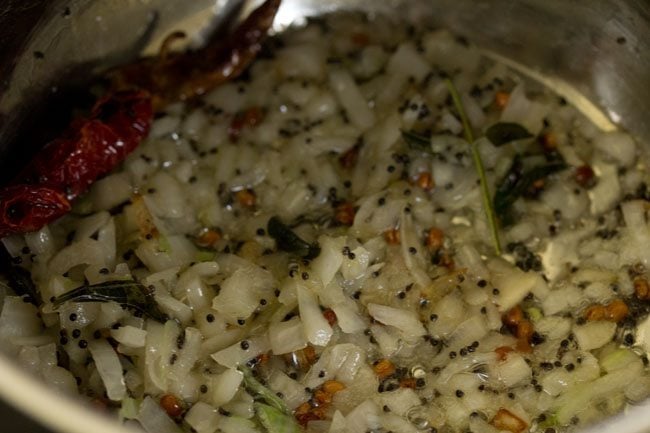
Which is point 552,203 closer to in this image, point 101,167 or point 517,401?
point 517,401

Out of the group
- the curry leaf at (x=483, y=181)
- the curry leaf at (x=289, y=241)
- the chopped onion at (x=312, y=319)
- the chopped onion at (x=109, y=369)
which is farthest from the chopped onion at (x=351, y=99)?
the chopped onion at (x=109, y=369)

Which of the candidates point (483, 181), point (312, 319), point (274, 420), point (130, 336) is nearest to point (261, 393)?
point (274, 420)

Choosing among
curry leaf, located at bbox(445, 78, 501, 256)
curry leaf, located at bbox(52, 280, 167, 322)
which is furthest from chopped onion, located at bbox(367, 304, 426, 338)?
curry leaf, located at bbox(52, 280, 167, 322)

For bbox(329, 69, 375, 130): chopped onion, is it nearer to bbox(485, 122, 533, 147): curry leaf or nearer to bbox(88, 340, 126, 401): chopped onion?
bbox(485, 122, 533, 147): curry leaf

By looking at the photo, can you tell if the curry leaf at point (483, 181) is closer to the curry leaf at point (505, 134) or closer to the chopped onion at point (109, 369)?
the curry leaf at point (505, 134)

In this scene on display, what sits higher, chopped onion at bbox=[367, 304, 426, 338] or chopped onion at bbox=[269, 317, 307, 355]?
chopped onion at bbox=[269, 317, 307, 355]

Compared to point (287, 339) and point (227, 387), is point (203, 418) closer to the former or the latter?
point (227, 387)
